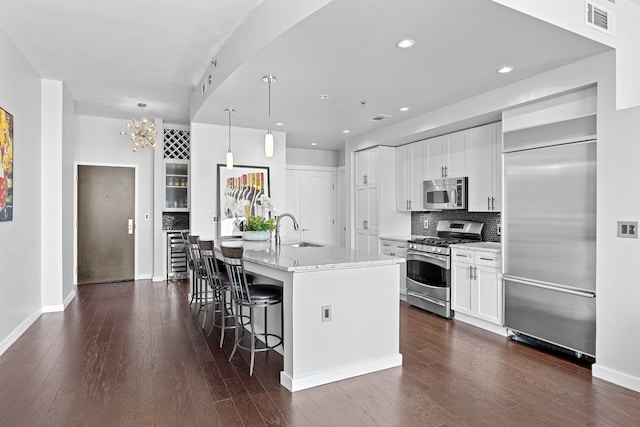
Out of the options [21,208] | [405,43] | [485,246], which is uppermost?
[405,43]

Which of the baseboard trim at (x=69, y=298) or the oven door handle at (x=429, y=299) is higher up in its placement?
the oven door handle at (x=429, y=299)

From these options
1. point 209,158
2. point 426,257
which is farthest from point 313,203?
point 426,257

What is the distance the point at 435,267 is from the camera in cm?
471

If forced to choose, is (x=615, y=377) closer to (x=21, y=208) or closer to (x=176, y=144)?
(x=21, y=208)

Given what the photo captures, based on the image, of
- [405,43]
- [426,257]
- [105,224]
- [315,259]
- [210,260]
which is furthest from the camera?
[105,224]

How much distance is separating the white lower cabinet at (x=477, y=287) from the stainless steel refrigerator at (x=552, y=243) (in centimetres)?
15

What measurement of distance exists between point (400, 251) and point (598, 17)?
345 centimetres

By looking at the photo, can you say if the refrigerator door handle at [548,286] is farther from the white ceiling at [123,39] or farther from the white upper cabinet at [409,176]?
the white ceiling at [123,39]

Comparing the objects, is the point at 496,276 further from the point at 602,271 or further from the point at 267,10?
the point at 267,10

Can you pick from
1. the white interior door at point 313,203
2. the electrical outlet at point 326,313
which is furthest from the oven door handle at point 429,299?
the white interior door at point 313,203

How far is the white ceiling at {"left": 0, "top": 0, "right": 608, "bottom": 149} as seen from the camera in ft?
8.39

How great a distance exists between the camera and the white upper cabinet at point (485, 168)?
4410 millimetres

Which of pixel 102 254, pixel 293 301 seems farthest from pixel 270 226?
pixel 102 254

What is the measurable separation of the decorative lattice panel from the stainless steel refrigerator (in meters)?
5.57
